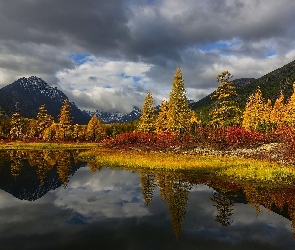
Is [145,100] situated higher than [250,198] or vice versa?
[145,100]

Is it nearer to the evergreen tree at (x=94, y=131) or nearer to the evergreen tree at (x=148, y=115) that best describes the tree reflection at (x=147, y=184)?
the evergreen tree at (x=148, y=115)

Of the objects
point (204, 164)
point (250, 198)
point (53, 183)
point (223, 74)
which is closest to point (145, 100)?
point (223, 74)

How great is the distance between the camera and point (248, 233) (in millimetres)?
12297

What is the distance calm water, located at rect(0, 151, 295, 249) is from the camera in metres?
11.1

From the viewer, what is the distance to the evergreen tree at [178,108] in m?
59.9

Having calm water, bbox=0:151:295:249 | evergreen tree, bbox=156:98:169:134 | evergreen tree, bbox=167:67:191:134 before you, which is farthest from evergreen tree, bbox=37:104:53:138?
calm water, bbox=0:151:295:249

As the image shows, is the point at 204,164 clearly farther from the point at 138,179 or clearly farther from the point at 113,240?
the point at 113,240

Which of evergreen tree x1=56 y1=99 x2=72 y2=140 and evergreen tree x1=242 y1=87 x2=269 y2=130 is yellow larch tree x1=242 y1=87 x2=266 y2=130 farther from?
evergreen tree x1=56 y1=99 x2=72 y2=140

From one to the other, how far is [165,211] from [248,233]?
439 cm

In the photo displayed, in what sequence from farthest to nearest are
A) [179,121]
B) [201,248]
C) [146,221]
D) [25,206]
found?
[179,121] < [25,206] < [146,221] < [201,248]

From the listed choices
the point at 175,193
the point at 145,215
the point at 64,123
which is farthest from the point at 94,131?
the point at 145,215

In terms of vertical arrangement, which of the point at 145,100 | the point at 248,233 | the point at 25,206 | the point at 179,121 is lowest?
the point at 248,233

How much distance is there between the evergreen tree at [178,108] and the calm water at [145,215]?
36055 millimetres

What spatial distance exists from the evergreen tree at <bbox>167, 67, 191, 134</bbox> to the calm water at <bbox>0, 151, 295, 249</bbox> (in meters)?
36.1
